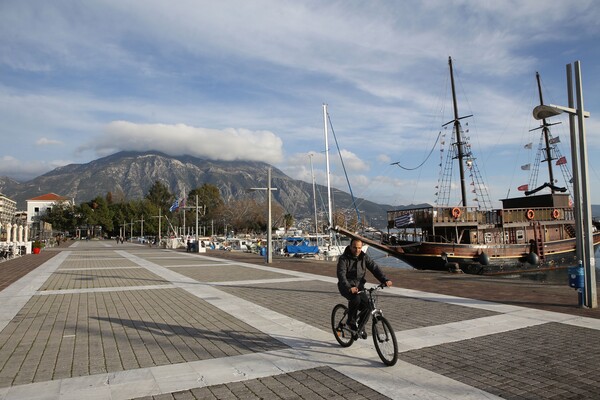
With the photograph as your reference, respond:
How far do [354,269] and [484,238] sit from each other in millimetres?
27162

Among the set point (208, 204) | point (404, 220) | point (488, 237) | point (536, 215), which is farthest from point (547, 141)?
point (208, 204)

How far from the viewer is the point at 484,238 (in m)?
30.4

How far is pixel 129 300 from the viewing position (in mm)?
11250

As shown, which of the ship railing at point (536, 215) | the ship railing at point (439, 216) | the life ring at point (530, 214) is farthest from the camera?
the life ring at point (530, 214)

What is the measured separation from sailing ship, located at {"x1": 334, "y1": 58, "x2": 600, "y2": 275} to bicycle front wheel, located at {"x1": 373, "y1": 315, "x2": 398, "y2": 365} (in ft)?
71.2

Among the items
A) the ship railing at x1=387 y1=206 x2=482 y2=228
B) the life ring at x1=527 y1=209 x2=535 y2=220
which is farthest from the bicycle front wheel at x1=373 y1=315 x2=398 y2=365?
the life ring at x1=527 y1=209 x2=535 y2=220

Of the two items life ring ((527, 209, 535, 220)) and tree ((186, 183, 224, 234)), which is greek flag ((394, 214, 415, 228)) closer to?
life ring ((527, 209, 535, 220))

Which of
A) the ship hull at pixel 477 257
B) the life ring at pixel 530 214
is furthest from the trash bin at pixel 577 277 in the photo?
the life ring at pixel 530 214

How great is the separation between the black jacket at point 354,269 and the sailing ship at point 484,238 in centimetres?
2124

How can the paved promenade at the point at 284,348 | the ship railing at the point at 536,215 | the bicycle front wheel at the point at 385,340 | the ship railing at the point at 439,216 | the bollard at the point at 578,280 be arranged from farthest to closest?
1. the ship railing at the point at 536,215
2. the ship railing at the point at 439,216
3. the bollard at the point at 578,280
4. the bicycle front wheel at the point at 385,340
5. the paved promenade at the point at 284,348

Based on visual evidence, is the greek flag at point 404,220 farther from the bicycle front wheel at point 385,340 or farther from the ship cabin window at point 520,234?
the bicycle front wheel at point 385,340

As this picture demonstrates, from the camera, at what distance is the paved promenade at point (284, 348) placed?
16.0 ft

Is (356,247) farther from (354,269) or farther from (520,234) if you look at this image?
(520,234)

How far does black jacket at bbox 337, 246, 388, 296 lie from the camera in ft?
20.4
